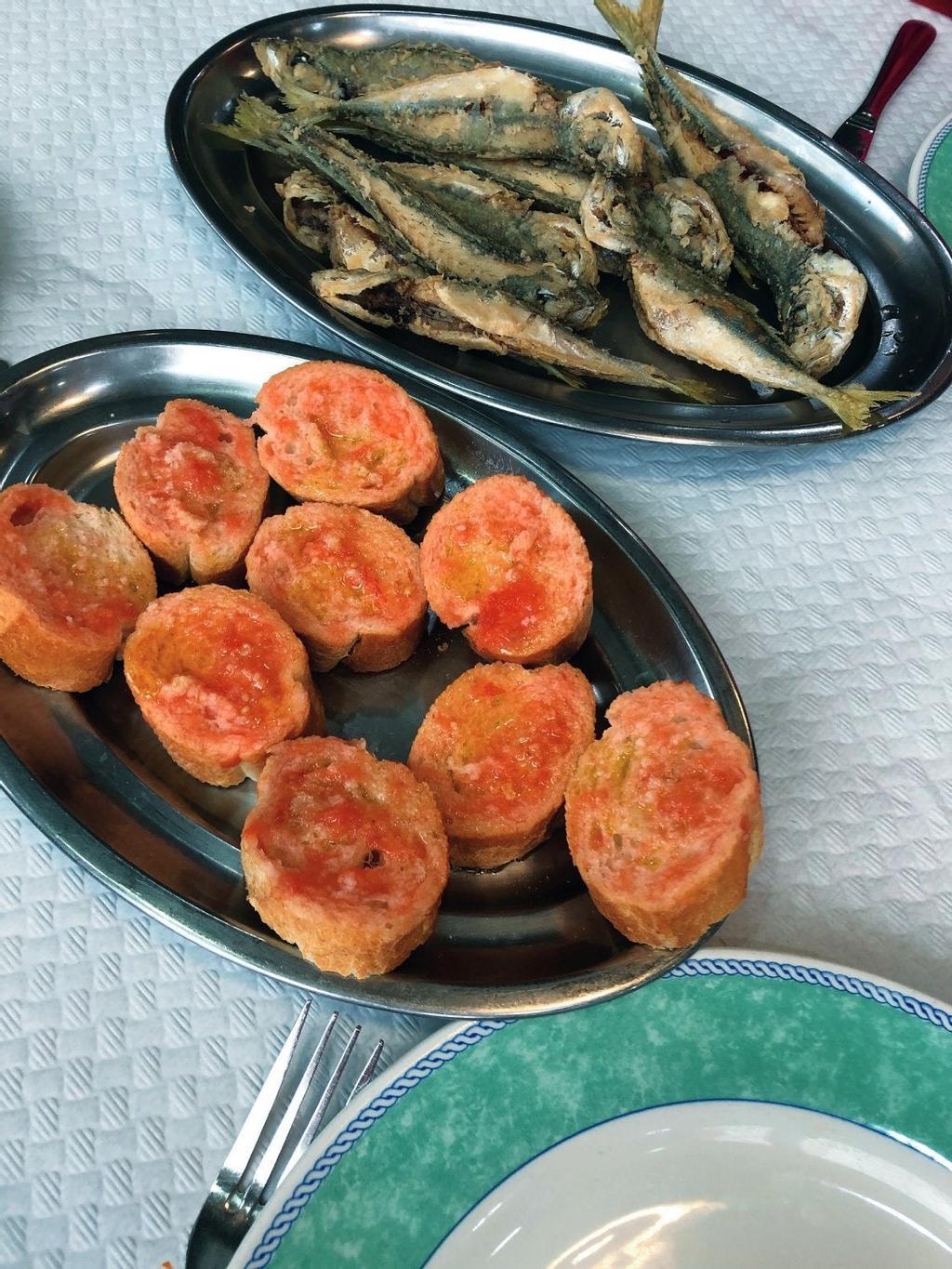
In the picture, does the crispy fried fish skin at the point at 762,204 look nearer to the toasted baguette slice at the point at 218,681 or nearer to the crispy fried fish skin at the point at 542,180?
the crispy fried fish skin at the point at 542,180

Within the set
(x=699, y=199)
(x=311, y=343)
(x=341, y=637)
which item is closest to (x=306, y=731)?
(x=341, y=637)

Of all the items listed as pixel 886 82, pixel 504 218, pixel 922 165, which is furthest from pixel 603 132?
pixel 886 82

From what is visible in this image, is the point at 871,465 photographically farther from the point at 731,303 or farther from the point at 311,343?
the point at 311,343

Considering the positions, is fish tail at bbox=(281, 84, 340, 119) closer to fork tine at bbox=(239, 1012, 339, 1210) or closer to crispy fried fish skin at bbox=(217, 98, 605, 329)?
crispy fried fish skin at bbox=(217, 98, 605, 329)

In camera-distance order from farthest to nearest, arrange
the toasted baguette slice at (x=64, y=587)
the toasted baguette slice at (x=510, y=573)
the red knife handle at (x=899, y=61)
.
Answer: the red knife handle at (x=899, y=61) → the toasted baguette slice at (x=510, y=573) → the toasted baguette slice at (x=64, y=587)

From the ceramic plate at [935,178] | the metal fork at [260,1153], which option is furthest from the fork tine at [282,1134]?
the ceramic plate at [935,178]

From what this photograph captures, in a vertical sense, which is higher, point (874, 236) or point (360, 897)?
point (874, 236)
